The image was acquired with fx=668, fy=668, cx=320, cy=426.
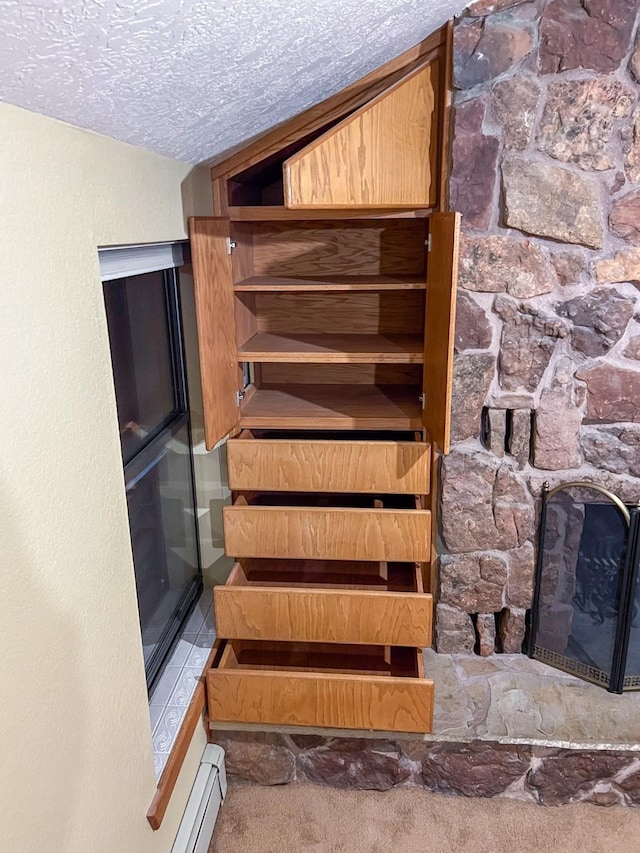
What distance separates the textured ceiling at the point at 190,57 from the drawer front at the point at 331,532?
3.14 ft

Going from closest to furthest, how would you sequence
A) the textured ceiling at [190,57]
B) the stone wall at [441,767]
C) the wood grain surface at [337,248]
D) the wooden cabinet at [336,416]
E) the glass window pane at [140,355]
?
the textured ceiling at [190,57]
the glass window pane at [140,355]
the wooden cabinet at [336,416]
the stone wall at [441,767]
the wood grain surface at [337,248]

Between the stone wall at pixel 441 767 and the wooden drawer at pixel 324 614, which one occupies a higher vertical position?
the wooden drawer at pixel 324 614

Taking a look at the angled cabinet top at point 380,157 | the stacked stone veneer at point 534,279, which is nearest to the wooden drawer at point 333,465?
the stacked stone veneer at point 534,279

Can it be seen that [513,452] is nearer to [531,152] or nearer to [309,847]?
[531,152]

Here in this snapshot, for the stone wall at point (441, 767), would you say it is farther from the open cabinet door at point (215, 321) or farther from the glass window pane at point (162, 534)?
the open cabinet door at point (215, 321)

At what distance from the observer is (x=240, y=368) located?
6.70ft

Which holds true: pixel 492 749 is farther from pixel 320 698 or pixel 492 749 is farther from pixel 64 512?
pixel 64 512

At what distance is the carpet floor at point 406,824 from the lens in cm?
187

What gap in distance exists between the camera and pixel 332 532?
1.86m

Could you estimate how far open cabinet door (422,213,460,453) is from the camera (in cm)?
147

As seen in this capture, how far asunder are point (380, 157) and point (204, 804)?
5.87 feet

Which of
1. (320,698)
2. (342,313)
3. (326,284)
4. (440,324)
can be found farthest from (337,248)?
(320,698)

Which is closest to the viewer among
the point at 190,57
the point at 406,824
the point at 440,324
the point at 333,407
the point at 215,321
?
the point at 190,57

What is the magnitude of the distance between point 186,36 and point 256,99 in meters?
0.52
